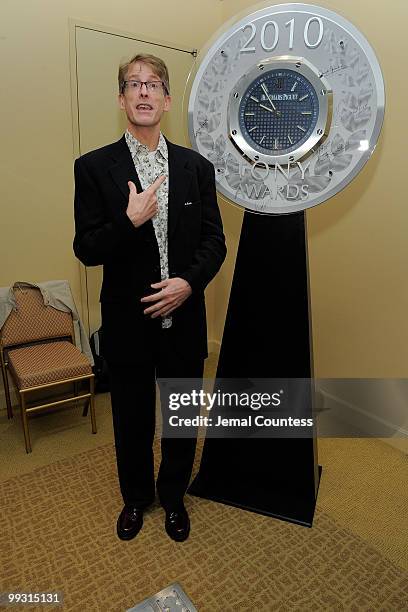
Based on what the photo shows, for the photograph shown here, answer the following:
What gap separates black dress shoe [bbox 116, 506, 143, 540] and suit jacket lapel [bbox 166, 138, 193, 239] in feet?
3.59

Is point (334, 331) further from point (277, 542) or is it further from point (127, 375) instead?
point (127, 375)

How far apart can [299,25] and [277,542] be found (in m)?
1.83

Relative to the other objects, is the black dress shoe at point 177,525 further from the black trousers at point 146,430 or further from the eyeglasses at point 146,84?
the eyeglasses at point 146,84

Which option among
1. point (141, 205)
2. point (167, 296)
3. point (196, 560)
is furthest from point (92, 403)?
point (141, 205)

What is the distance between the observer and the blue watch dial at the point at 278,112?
4.98 ft

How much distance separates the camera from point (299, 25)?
4.84ft

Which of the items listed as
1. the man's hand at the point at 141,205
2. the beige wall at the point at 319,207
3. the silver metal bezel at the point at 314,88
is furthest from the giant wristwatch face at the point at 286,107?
the beige wall at the point at 319,207

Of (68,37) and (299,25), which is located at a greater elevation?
(68,37)

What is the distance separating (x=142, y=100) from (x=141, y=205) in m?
0.33

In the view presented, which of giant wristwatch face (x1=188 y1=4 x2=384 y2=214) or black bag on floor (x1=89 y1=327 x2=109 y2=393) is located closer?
giant wristwatch face (x1=188 y1=4 x2=384 y2=214)

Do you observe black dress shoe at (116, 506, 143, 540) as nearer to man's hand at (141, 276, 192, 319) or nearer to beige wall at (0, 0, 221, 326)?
man's hand at (141, 276, 192, 319)

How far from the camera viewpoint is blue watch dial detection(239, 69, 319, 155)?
1.52 metres

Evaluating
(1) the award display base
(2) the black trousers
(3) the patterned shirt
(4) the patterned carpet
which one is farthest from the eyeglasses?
(4) the patterned carpet

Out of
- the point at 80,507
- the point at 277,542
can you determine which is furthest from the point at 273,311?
the point at 80,507
